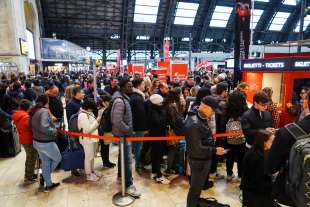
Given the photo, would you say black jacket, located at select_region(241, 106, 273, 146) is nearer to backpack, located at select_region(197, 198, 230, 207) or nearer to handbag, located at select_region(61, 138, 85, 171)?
backpack, located at select_region(197, 198, 230, 207)

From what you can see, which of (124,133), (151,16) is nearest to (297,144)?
(124,133)

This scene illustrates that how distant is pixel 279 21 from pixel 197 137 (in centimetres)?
3216

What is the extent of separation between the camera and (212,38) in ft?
98.2

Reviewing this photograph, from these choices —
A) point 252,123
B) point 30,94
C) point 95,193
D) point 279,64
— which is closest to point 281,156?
point 252,123

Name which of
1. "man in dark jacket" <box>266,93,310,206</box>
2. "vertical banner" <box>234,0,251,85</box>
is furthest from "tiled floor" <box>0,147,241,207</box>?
"vertical banner" <box>234,0,251,85</box>

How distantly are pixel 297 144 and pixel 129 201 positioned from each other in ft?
8.32

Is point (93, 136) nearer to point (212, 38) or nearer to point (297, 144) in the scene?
point (297, 144)

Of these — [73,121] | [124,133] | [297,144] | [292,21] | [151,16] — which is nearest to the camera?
[297,144]

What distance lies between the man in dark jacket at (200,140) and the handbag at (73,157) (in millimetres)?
2058

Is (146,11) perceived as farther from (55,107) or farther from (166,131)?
(166,131)

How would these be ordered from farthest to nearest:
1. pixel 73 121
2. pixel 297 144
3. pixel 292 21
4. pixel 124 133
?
1. pixel 292 21
2. pixel 73 121
3. pixel 124 133
4. pixel 297 144

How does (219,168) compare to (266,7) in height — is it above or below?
below

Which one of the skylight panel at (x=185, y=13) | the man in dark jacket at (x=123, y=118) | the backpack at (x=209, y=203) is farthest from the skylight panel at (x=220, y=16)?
the backpack at (x=209, y=203)

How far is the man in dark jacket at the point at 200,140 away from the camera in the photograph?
2.47 metres
